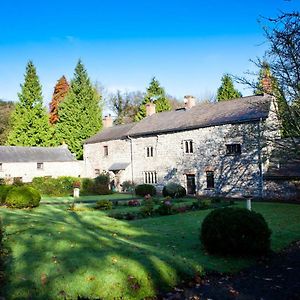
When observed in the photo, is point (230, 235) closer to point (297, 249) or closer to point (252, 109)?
point (297, 249)

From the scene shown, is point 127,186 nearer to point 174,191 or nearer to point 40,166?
point 174,191

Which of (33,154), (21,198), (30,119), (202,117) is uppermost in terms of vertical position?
(30,119)

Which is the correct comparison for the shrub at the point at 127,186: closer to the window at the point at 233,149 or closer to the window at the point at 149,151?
the window at the point at 149,151

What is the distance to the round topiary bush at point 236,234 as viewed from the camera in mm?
9734

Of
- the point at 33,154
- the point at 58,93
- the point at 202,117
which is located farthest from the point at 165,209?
the point at 58,93

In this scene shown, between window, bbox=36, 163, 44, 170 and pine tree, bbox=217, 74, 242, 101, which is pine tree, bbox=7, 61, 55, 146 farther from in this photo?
pine tree, bbox=217, 74, 242, 101

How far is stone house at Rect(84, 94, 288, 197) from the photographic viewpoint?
27.2m

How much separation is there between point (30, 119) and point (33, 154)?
7.36 m

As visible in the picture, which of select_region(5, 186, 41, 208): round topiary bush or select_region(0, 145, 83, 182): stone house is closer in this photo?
select_region(5, 186, 41, 208): round topiary bush

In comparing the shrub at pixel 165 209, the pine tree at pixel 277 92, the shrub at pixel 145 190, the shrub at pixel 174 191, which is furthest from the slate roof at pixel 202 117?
the shrub at pixel 165 209

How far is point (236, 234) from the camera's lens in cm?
973

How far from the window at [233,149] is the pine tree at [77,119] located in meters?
27.2

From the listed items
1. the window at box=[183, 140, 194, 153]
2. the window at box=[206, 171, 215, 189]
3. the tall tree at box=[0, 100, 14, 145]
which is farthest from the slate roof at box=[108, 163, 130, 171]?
the tall tree at box=[0, 100, 14, 145]

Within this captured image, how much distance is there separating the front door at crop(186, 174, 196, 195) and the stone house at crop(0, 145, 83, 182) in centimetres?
1976
